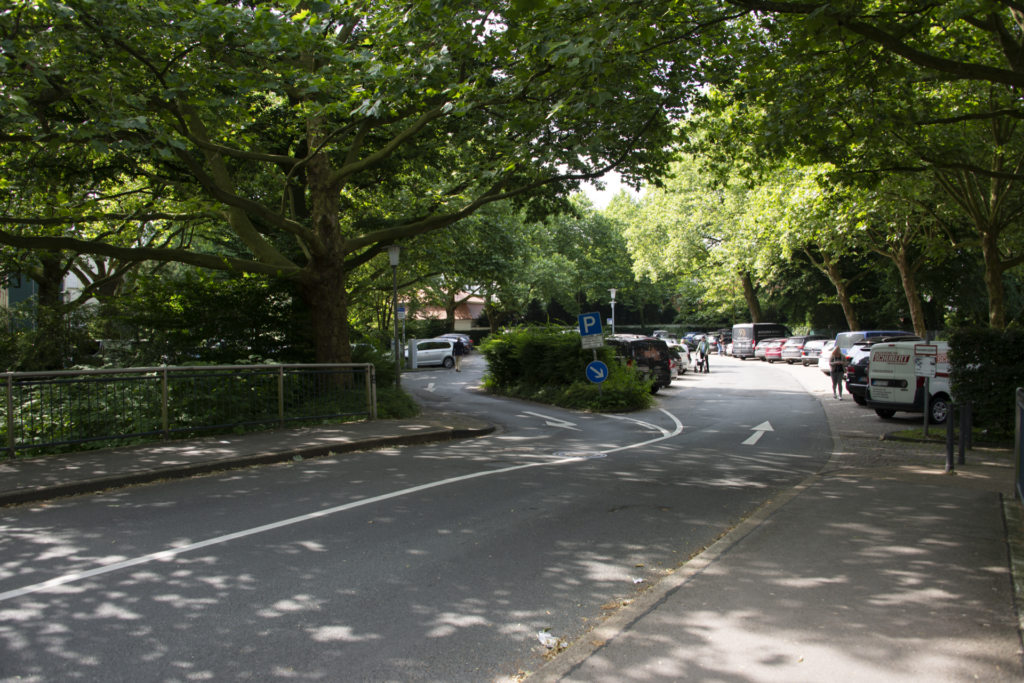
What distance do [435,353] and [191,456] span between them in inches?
1192

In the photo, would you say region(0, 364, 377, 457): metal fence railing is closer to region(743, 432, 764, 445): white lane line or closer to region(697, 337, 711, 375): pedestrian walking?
region(743, 432, 764, 445): white lane line

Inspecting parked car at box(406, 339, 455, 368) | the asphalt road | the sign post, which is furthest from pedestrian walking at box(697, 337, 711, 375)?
the asphalt road

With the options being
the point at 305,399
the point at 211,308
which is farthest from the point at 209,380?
the point at 211,308

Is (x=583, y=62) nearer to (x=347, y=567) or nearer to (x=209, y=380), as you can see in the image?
(x=347, y=567)

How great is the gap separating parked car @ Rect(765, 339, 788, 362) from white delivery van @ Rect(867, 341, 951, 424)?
28.0 m

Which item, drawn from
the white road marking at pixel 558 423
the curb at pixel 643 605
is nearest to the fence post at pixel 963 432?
the curb at pixel 643 605

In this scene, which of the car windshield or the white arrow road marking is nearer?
the white arrow road marking

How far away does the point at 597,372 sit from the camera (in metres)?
18.4

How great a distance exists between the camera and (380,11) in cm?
1054

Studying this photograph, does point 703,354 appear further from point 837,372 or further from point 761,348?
point 761,348

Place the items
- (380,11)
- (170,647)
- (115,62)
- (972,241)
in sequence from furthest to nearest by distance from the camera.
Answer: (972,241) → (380,11) → (115,62) → (170,647)

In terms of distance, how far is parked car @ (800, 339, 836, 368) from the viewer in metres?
38.3

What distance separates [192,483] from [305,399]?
472cm

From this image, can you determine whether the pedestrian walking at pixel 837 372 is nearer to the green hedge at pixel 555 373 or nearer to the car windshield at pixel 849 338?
the green hedge at pixel 555 373
